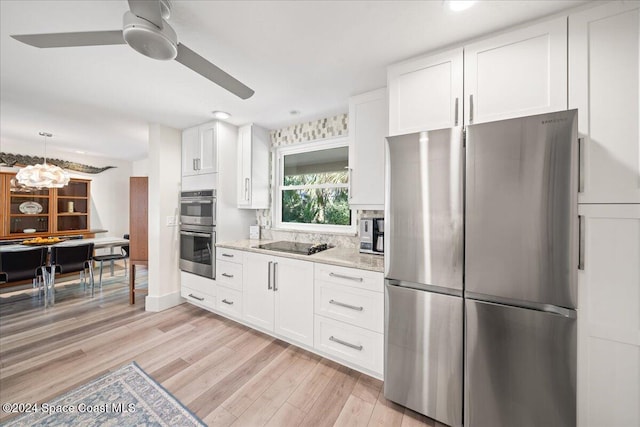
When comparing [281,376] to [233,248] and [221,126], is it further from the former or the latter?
[221,126]

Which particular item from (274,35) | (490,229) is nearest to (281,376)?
(490,229)

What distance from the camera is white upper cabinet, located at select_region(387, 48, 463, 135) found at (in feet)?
5.08

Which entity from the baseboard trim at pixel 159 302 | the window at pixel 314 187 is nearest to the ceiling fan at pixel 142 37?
the window at pixel 314 187

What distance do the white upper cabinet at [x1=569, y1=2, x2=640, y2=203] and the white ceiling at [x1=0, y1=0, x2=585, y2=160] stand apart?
207 mm

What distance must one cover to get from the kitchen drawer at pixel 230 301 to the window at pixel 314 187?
41.8 inches

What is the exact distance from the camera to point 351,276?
1.93 m

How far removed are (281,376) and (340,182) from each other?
203cm

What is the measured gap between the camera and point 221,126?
302 centimetres

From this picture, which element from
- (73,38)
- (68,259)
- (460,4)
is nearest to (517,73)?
(460,4)

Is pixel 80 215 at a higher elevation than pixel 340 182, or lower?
lower

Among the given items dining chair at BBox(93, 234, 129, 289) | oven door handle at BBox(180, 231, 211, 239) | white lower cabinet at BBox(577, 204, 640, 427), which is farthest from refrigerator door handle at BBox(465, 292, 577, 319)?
dining chair at BBox(93, 234, 129, 289)

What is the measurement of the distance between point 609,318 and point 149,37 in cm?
253

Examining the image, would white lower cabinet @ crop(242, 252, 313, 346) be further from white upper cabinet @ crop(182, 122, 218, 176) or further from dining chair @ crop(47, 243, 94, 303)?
dining chair @ crop(47, 243, 94, 303)

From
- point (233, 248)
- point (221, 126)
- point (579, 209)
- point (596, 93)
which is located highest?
point (221, 126)
